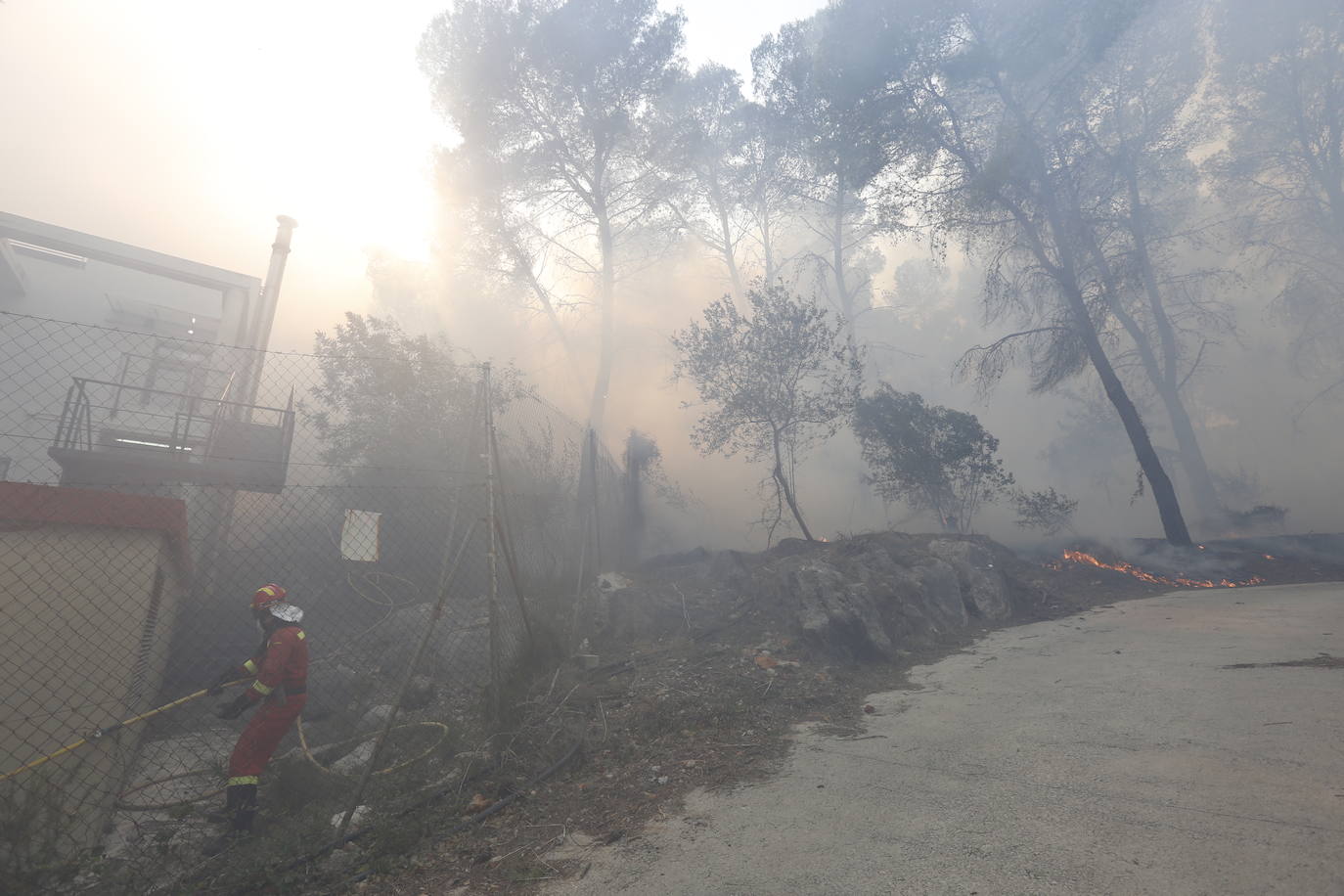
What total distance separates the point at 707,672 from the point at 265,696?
3.57 m

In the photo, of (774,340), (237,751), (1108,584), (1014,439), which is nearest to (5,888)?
(237,751)

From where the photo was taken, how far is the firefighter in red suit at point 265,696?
3789 mm

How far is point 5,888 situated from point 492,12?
18.3m

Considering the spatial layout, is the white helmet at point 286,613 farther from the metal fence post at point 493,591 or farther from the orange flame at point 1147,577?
the orange flame at point 1147,577

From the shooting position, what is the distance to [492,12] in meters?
15.7

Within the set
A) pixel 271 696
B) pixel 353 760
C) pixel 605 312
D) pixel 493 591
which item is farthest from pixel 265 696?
pixel 605 312

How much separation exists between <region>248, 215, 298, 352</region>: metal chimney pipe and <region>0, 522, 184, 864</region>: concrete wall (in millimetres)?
9835

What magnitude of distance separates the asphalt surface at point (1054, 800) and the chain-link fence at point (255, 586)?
1951 mm

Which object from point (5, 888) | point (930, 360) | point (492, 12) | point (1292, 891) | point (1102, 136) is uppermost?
point (492, 12)

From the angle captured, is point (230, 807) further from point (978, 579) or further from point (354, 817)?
point (978, 579)

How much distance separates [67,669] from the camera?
379cm

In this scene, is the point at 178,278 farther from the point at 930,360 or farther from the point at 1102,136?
the point at 930,360

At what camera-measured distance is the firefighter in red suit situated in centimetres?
379

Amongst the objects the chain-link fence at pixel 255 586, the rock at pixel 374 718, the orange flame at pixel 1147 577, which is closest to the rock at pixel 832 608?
the chain-link fence at pixel 255 586
